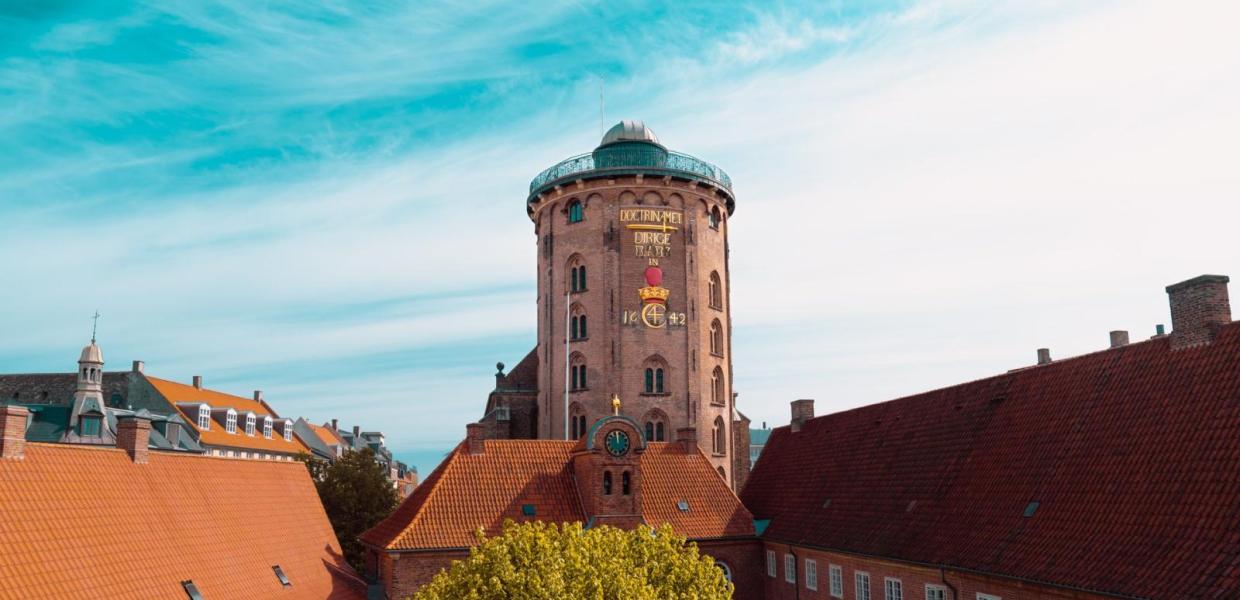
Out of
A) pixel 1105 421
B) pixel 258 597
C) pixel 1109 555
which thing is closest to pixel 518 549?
pixel 258 597

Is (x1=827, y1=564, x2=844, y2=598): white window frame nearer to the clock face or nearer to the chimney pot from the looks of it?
the clock face

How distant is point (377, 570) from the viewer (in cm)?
3597

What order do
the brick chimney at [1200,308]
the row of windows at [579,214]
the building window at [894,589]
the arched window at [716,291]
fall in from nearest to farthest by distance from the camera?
the brick chimney at [1200,308]
the building window at [894,589]
the row of windows at [579,214]
the arched window at [716,291]

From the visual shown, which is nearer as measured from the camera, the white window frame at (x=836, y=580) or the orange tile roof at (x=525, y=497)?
the white window frame at (x=836, y=580)

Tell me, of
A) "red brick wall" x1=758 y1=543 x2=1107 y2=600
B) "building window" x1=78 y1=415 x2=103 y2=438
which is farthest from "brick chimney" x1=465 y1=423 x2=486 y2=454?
"building window" x1=78 y1=415 x2=103 y2=438

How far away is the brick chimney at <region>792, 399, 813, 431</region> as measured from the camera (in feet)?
145

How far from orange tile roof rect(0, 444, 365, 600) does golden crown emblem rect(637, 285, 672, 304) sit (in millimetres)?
22889

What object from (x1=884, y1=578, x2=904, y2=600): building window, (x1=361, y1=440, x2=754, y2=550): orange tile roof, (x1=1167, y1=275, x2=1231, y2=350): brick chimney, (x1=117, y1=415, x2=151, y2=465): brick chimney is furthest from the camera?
(x1=361, y1=440, x2=754, y2=550): orange tile roof

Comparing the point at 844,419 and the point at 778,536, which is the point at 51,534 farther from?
the point at 844,419

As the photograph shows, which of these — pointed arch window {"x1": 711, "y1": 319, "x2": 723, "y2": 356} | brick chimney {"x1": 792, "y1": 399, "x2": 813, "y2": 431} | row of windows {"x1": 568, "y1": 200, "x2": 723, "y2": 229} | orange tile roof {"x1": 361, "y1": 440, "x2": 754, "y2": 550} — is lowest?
orange tile roof {"x1": 361, "y1": 440, "x2": 754, "y2": 550}

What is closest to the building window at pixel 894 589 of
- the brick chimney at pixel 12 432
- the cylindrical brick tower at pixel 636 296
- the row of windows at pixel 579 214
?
the cylindrical brick tower at pixel 636 296

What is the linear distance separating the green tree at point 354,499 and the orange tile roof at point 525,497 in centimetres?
652

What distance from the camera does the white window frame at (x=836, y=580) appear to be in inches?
1240

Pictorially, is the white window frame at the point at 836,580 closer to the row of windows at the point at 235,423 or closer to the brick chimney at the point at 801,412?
the brick chimney at the point at 801,412
